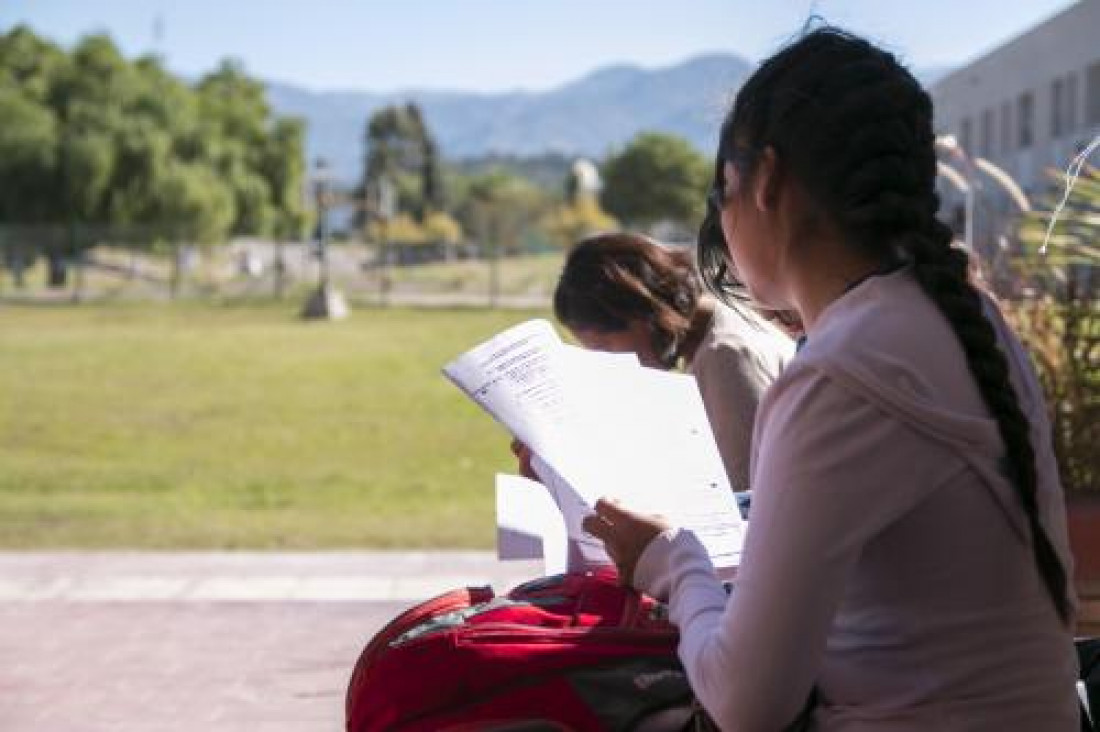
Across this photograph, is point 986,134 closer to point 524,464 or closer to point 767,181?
point 524,464

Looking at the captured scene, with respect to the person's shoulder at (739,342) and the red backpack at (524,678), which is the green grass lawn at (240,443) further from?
the red backpack at (524,678)

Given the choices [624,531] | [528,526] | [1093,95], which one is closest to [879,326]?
[624,531]

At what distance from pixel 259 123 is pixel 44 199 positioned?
19.4m

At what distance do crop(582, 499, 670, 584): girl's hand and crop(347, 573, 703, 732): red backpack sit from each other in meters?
0.07

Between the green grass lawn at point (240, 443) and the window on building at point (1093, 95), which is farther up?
the window on building at point (1093, 95)

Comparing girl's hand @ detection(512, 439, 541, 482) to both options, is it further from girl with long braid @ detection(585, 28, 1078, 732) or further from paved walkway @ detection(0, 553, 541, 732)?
paved walkway @ detection(0, 553, 541, 732)

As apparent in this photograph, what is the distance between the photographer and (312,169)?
41.0 m

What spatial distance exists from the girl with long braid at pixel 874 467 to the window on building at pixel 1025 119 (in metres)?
40.2

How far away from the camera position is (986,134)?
4556 cm

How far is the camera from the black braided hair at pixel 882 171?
5.02 ft

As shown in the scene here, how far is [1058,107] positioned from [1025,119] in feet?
12.4

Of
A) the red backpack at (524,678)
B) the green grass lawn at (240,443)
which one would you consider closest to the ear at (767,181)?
the red backpack at (524,678)

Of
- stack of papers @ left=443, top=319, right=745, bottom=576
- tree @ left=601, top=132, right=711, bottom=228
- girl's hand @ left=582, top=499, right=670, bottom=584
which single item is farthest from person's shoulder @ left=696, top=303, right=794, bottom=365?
tree @ left=601, top=132, right=711, bottom=228

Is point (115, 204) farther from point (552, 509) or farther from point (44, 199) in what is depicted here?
point (552, 509)
